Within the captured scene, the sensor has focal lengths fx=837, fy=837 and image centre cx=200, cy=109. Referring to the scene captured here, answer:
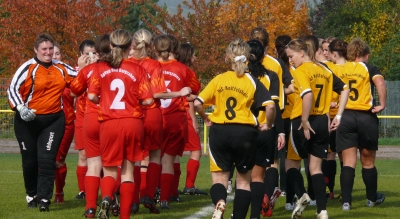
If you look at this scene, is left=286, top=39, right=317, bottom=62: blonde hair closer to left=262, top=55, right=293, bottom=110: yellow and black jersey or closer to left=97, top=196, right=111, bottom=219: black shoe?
left=262, top=55, right=293, bottom=110: yellow and black jersey

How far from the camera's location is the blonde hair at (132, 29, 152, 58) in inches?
400

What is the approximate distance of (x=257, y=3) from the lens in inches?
1711

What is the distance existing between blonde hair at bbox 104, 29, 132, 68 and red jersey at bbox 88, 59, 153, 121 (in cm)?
6

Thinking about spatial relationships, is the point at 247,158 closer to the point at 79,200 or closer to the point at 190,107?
the point at 190,107

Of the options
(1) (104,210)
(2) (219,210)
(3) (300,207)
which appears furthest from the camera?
(3) (300,207)

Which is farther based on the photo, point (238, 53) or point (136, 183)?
point (136, 183)

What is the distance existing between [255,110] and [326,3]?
176ft

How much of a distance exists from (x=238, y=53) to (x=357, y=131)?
127 inches

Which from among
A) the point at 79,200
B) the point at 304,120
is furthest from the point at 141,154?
the point at 79,200

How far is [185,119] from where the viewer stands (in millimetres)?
10938

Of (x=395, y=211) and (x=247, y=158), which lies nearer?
(x=247, y=158)

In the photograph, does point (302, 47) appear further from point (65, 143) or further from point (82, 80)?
point (65, 143)

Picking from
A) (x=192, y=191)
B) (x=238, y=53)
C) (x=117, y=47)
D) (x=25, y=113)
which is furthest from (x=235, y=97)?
(x=192, y=191)

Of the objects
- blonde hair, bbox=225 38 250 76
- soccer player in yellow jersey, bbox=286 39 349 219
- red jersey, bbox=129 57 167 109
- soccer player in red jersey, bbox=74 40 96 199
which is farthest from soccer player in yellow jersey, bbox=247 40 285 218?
soccer player in red jersey, bbox=74 40 96 199
